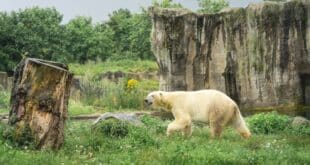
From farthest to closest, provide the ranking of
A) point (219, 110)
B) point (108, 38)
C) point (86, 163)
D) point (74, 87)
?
point (108, 38)
point (74, 87)
point (219, 110)
point (86, 163)

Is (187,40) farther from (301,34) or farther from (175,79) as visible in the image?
(301,34)

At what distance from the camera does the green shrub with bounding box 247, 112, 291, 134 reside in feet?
55.3

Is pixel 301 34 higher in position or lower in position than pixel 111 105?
higher

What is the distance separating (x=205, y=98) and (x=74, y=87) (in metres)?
18.2

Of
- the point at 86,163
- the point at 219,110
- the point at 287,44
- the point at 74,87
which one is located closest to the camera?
the point at 86,163

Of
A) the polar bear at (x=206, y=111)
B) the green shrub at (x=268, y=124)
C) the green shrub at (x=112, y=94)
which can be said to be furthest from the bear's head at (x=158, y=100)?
the green shrub at (x=112, y=94)

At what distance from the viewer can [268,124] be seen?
17.1 metres

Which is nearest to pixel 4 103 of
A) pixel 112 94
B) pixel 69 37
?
pixel 112 94

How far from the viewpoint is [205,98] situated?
14.8 m

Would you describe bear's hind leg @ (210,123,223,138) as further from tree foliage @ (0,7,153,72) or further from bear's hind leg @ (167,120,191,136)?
tree foliage @ (0,7,153,72)

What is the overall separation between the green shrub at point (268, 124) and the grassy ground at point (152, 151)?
2896mm

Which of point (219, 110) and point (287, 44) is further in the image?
point (287, 44)

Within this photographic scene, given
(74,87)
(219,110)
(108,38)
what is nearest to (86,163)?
(219,110)

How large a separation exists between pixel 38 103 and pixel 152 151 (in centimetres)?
210
